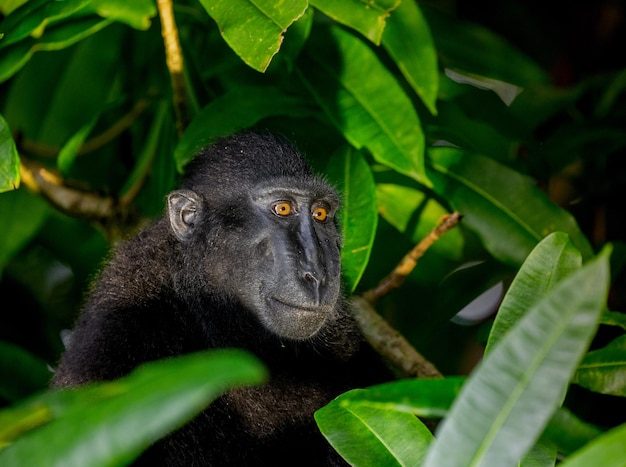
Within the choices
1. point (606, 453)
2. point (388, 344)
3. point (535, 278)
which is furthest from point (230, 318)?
point (606, 453)

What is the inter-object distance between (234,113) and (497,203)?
3.37ft

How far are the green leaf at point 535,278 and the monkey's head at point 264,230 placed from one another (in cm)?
77

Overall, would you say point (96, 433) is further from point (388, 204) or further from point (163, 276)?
point (388, 204)

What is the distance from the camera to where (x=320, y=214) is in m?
2.98

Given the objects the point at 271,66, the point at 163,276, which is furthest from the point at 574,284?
the point at 271,66

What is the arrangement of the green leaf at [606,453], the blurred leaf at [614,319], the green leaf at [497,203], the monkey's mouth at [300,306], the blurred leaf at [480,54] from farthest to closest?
the blurred leaf at [480,54] < the green leaf at [497,203] < the monkey's mouth at [300,306] < the blurred leaf at [614,319] < the green leaf at [606,453]

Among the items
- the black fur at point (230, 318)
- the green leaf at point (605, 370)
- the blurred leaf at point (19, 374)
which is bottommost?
the blurred leaf at point (19, 374)

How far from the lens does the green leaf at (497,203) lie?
132 inches

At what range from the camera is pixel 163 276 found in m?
2.84

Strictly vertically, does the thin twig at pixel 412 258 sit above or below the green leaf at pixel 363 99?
below

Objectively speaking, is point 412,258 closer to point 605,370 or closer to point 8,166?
point 605,370

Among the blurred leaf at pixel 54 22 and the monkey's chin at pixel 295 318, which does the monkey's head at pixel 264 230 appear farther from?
the blurred leaf at pixel 54 22

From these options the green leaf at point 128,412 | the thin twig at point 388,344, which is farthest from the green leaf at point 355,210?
the green leaf at point 128,412

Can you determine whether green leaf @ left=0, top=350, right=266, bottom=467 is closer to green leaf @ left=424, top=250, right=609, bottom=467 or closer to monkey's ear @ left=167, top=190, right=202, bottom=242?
green leaf @ left=424, top=250, right=609, bottom=467
